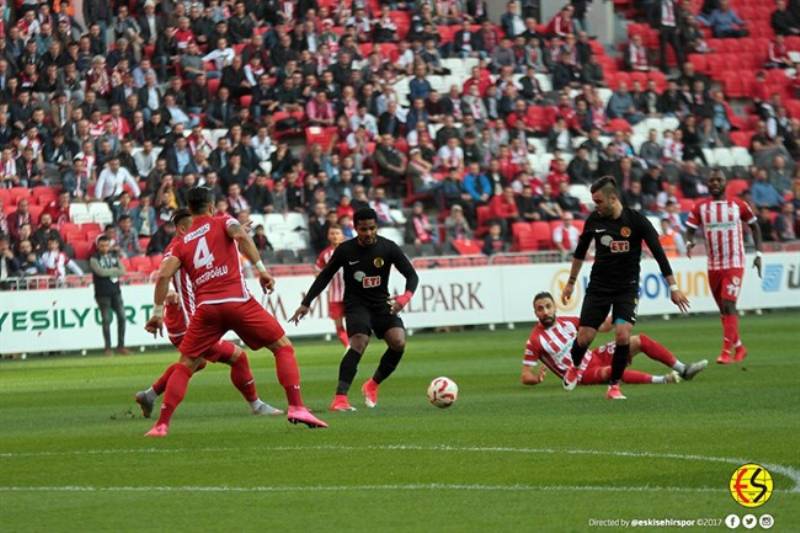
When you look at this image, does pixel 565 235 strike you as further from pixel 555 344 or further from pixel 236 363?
pixel 236 363

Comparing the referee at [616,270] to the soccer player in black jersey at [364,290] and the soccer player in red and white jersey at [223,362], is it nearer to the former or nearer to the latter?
the soccer player in black jersey at [364,290]

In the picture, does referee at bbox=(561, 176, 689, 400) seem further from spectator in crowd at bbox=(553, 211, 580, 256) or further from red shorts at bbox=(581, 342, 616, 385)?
spectator in crowd at bbox=(553, 211, 580, 256)

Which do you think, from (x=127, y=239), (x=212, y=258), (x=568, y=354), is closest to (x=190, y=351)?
(x=212, y=258)

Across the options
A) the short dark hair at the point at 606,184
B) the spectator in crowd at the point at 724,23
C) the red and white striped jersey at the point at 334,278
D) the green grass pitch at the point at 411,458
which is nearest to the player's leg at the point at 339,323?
the red and white striped jersey at the point at 334,278

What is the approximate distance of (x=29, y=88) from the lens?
108ft

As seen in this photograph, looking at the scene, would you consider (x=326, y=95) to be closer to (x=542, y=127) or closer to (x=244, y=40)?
(x=244, y=40)

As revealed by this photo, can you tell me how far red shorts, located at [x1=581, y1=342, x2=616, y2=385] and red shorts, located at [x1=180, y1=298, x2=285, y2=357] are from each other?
17.2 feet

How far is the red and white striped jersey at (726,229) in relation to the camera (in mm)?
22250

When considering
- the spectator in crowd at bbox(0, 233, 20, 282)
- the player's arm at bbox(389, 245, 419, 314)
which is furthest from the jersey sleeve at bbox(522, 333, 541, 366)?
the spectator in crowd at bbox(0, 233, 20, 282)

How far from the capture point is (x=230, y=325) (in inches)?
569

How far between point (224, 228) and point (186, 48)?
841 inches

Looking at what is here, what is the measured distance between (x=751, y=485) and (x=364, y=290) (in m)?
7.29

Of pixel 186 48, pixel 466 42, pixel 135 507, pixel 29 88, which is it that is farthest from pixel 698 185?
pixel 135 507

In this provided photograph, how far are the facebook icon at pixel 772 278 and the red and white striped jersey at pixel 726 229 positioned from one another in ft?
44.3
